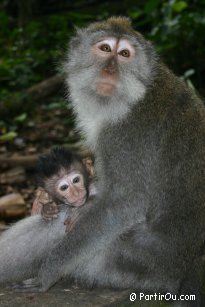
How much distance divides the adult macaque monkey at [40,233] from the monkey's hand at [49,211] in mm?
12

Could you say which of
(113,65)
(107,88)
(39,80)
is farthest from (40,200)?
(39,80)

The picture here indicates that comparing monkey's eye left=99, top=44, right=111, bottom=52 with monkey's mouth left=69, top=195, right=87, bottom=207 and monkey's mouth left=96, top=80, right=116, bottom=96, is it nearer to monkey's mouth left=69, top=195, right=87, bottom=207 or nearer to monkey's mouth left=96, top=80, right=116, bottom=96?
monkey's mouth left=96, top=80, right=116, bottom=96

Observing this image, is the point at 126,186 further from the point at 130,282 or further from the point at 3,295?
the point at 3,295

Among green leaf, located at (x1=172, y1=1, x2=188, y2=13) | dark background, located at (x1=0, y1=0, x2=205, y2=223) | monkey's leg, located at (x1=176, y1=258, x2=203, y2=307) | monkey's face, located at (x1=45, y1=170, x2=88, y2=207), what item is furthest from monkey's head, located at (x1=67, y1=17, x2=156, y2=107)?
green leaf, located at (x1=172, y1=1, x2=188, y2=13)

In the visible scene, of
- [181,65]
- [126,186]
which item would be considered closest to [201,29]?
[181,65]

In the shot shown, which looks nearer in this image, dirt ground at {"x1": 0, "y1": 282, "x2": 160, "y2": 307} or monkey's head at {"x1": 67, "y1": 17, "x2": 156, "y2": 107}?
dirt ground at {"x1": 0, "y1": 282, "x2": 160, "y2": 307}

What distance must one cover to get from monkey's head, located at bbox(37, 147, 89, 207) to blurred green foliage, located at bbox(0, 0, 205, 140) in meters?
5.02

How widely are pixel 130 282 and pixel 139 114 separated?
1403mm

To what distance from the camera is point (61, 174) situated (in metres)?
5.51

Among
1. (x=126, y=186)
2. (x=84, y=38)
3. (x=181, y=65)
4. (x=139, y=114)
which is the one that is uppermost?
(x=181, y=65)

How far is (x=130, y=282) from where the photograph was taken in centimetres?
522

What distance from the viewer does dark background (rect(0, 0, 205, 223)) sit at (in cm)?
991

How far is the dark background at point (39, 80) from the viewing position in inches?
390

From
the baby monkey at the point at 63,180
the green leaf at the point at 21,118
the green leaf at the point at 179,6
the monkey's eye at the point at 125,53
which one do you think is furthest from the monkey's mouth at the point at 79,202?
the green leaf at the point at 179,6
